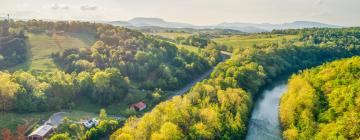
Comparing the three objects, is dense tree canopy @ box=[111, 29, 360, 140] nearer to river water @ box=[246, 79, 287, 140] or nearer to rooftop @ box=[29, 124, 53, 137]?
river water @ box=[246, 79, 287, 140]

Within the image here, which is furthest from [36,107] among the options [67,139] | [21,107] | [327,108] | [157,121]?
[327,108]

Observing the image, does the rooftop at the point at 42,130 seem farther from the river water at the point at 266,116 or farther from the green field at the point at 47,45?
the green field at the point at 47,45

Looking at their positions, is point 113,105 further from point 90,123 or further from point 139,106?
point 90,123

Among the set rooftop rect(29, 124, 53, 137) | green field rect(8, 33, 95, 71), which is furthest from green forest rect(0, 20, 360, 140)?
rooftop rect(29, 124, 53, 137)

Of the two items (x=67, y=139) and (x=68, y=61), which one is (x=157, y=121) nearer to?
(x=67, y=139)

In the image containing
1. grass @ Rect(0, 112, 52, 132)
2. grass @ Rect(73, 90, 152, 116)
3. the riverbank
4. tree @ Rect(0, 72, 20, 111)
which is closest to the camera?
grass @ Rect(0, 112, 52, 132)

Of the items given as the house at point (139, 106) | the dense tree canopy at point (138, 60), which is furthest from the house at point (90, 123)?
the dense tree canopy at point (138, 60)
